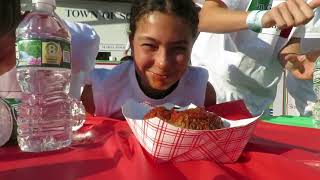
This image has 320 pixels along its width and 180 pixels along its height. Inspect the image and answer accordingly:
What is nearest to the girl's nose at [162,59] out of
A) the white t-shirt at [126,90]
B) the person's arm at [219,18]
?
the white t-shirt at [126,90]

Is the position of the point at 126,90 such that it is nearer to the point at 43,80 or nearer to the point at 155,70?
the point at 155,70

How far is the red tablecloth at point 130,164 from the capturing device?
24.6 inches

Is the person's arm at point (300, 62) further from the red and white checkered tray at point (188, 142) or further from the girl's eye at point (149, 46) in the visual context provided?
the red and white checkered tray at point (188, 142)

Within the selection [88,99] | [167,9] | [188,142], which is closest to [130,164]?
[188,142]

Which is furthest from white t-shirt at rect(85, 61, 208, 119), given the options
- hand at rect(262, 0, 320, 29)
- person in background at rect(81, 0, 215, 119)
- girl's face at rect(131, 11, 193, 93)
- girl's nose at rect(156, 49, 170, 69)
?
hand at rect(262, 0, 320, 29)

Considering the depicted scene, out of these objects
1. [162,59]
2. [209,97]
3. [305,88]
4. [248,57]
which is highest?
[162,59]

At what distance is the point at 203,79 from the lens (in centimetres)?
147

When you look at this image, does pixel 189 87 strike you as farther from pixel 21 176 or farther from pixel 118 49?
pixel 118 49

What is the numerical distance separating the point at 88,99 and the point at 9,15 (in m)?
0.60

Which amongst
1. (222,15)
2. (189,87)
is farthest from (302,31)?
(189,87)

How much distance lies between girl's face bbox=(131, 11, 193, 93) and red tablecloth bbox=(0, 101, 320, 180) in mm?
339

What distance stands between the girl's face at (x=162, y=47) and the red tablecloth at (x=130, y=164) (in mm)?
339

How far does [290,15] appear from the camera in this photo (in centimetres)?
110

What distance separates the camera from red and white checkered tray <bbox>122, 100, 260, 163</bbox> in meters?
0.67
